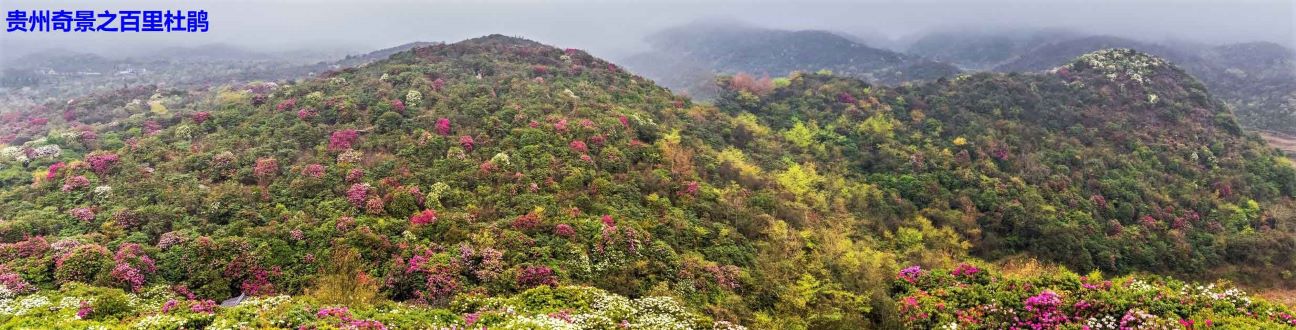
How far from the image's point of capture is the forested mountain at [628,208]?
2211 cm

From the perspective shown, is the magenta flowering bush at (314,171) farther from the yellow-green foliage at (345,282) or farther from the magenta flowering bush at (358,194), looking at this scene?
A: the yellow-green foliage at (345,282)

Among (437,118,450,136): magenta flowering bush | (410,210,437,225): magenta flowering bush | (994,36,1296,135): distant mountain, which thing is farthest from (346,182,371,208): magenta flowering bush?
(994,36,1296,135): distant mountain

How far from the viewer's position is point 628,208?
110 ft

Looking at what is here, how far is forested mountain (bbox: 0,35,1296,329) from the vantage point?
22.1 m

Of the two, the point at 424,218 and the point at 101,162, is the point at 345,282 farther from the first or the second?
the point at 101,162

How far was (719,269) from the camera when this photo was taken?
28562 millimetres

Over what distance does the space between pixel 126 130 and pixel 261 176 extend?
21.8 metres

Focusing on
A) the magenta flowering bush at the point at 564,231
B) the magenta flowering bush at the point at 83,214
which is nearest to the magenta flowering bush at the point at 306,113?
the magenta flowering bush at the point at 83,214

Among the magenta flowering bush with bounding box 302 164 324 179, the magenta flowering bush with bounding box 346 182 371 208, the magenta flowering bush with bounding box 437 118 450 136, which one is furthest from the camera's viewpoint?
the magenta flowering bush with bounding box 437 118 450 136

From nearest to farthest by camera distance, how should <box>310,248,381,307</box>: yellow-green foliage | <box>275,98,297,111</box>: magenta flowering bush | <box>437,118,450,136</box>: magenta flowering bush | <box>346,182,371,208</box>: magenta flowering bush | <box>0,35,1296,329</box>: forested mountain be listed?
<box>310,248,381,307</box>: yellow-green foliage → <box>0,35,1296,329</box>: forested mountain → <box>346,182,371,208</box>: magenta flowering bush → <box>437,118,450,136</box>: magenta flowering bush → <box>275,98,297,111</box>: magenta flowering bush

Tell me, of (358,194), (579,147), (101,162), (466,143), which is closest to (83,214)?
(101,162)

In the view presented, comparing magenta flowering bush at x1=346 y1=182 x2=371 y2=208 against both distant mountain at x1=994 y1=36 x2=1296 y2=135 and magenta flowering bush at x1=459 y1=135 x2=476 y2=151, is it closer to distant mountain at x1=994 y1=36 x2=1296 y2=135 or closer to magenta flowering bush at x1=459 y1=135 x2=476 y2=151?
magenta flowering bush at x1=459 y1=135 x2=476 y2=151

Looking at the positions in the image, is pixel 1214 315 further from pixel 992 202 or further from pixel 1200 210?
pixel 1200 210

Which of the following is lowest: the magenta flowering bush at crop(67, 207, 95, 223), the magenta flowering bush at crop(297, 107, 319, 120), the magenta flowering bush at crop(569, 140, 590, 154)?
the magenta flowering bush at crop(67, 207, 95, 223)
